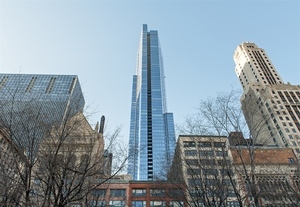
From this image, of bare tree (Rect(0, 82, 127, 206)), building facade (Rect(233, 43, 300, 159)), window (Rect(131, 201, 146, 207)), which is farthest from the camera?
building facade (Rect(233, 43, 300, 159))

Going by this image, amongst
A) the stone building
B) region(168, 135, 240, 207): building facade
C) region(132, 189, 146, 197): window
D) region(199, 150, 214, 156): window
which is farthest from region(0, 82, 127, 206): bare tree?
region(132, 189, 146, 197): window

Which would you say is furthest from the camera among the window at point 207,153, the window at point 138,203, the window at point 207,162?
the window at point 138,203

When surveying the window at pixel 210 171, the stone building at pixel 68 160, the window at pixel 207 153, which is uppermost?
the window at pixel 207 153

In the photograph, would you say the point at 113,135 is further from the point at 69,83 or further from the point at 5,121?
the point at 69,83

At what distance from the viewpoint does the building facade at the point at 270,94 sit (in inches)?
3169

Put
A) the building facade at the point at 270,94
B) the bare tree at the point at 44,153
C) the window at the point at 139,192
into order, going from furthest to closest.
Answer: the building facade at the point at 270,94 < the window at the point at 139,192 < the bare tree at the point at 44,153

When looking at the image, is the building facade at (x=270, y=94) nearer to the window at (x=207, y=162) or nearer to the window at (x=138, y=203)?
the window at (x=138, y=203)

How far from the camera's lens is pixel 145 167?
139 m

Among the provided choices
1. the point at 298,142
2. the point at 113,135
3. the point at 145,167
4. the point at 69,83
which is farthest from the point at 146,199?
the point at 69,83

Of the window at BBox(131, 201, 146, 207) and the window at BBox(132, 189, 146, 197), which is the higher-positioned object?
the window at BBox(132, 189, 146, 197)

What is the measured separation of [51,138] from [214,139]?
1011cm

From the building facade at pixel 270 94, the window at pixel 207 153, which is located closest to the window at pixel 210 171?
the window at pixel 207 153

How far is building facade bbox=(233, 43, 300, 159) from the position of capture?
80500 millimetres

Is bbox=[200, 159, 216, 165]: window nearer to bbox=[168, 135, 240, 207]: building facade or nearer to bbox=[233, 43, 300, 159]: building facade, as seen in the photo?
bbox=[168, 135, 240, 207]: building facade
